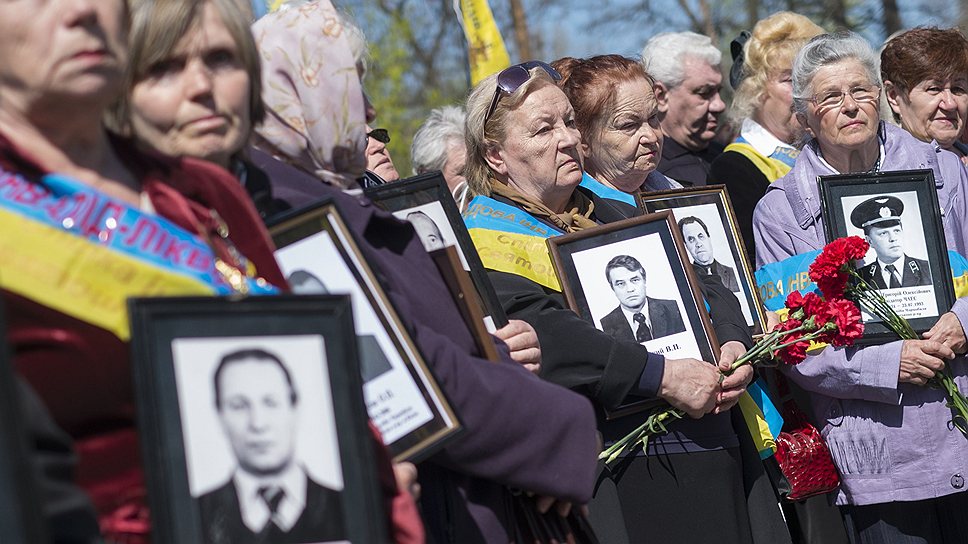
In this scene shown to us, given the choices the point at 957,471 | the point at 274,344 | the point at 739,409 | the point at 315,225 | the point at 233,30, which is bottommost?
the point at 957,471

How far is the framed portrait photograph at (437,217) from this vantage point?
337 centimetres

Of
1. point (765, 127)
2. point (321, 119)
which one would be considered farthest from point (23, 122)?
point (765, 127)

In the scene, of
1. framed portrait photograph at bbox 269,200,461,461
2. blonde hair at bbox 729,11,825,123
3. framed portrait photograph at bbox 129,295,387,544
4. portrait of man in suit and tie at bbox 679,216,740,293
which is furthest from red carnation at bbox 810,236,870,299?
framed portrait photograph at bbox 129,295,387,544

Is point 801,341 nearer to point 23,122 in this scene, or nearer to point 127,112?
point 127,112

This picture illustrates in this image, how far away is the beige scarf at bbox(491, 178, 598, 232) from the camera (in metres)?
4.37

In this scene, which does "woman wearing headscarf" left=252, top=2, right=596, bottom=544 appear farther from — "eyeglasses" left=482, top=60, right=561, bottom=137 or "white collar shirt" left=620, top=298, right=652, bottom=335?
"eyeglasses" left=482, top=60, right=561, bottom=137

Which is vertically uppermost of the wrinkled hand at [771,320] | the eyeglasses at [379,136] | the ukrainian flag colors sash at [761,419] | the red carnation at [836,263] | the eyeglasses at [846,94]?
the eyeglasses at [379,136]

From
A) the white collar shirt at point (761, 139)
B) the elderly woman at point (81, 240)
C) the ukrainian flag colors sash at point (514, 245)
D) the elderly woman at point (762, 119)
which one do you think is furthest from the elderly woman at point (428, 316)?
the white collar shirt at point (761, 139)

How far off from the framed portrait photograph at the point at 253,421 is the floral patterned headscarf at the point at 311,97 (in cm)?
90

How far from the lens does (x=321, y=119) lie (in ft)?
8.86

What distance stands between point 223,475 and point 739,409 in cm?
302

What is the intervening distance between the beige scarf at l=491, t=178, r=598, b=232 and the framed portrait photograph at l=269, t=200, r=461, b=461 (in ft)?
6.67

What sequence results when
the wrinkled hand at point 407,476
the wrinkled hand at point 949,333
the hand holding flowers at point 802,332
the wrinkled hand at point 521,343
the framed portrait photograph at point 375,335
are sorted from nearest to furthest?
the wrinkled hand at point 407,476 < the framed portrait photograph at point 375,335 < the wrinkled hand at point 521,343 < the hand holding flowers at point 802,332 < the wrinkled hand at point 949,333

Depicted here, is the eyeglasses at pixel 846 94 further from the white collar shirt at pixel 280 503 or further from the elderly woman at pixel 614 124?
the white collar shirt at pixel 280 503
